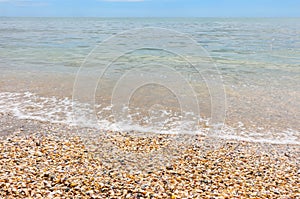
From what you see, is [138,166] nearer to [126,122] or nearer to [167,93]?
[126,122]

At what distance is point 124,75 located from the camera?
12070mm

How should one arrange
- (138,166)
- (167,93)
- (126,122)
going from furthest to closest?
1. (167,93)
2. (126,122)
3. (138,166)

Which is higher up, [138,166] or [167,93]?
[167,93]

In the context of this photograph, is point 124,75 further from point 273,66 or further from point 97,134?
point 273,66

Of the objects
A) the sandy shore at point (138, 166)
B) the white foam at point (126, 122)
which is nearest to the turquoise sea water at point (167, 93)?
the white foam at point (126, 122)

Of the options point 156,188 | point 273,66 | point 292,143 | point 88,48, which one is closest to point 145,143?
point 156,188

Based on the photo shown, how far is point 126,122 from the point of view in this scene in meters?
6.95

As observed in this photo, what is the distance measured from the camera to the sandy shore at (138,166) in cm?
390

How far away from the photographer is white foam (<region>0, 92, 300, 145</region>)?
20.5 feet

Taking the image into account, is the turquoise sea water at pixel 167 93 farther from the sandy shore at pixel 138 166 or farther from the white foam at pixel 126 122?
the sandy shore at pixel 138 166

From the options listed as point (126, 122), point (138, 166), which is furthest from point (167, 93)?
point (138, 166)

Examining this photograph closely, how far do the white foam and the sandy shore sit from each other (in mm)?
392

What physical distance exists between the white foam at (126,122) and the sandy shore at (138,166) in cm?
39

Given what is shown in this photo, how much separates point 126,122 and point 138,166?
2417mm
